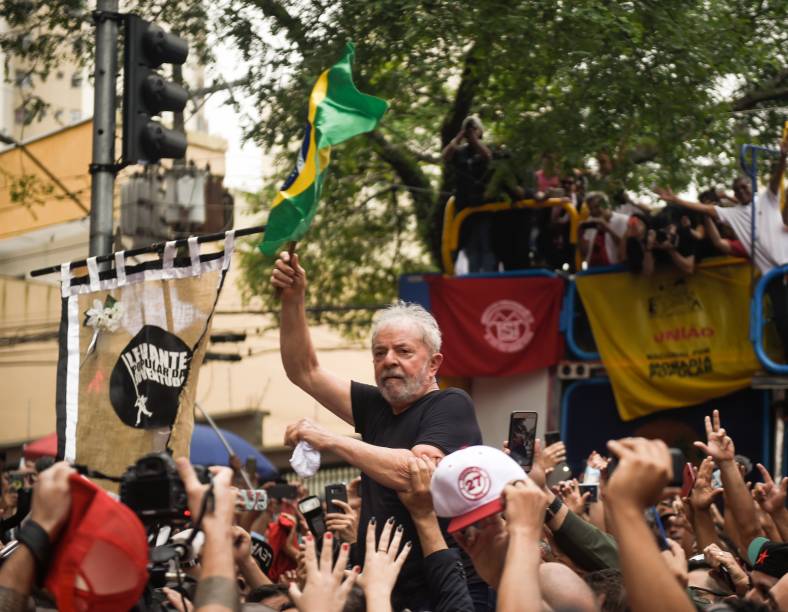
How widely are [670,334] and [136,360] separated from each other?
6340 millimetres

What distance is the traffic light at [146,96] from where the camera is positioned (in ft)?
22.7

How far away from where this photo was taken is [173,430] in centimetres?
607

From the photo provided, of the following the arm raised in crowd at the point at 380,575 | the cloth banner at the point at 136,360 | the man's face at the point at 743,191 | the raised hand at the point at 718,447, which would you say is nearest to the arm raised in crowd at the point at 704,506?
the raised hand at the point at 718,447

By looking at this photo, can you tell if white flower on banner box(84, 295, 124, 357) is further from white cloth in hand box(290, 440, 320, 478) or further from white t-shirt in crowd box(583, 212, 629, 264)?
white t-shirt in crowd box(583, 212, 629, 264)

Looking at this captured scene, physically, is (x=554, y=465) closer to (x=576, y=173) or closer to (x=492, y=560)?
(x=492, y=560)

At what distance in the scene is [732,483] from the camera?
5777mm

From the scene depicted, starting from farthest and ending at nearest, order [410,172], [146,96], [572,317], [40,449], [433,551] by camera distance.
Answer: [40,449] < [410,172] < [572,317] < [146,96] < [433,551]

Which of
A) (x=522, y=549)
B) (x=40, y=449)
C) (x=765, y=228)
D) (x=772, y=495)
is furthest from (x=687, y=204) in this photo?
(x=40, y=449)

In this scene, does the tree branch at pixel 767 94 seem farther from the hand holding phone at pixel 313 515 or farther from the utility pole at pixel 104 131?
the hand holding phone at pixel 313 515

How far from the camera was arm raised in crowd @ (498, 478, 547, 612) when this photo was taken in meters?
3.20

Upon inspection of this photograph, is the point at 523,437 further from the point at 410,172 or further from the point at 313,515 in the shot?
the point at 410,172

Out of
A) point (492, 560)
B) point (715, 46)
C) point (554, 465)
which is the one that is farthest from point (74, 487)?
point (715, 46)

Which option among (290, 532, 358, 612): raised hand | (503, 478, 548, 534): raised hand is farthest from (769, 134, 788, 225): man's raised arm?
(290, 532, 358, 612): raised hand

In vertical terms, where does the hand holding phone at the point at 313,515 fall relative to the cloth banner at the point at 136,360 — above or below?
below
